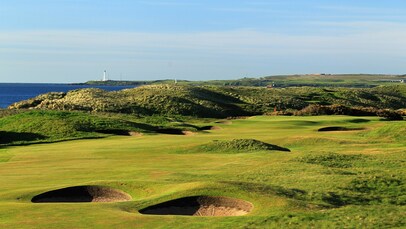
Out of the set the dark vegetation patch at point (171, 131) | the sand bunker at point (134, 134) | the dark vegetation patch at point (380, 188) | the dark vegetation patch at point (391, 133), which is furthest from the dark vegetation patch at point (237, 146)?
the dark vegetation patch at point (171, 131)

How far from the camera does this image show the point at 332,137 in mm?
50406

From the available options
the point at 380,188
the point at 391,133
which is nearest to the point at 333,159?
the point at 380,188

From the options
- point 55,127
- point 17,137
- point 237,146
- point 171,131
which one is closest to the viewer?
point 237,146

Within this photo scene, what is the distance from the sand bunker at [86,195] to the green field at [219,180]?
430 mm

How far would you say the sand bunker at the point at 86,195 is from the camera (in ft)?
84.8

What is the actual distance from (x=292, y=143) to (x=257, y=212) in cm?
2525

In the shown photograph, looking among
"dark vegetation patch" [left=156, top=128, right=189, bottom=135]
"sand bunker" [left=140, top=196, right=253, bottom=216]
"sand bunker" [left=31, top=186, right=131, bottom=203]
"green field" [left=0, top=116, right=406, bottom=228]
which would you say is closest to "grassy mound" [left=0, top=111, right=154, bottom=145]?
"dark vegetation patch" [left=156, top=128, right=189, bottom=135]

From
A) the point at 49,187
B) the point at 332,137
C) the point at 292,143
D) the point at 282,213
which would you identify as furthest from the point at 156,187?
the point at 332,137

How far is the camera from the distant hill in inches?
3568

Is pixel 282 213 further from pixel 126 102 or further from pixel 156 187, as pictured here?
pixel 126 102

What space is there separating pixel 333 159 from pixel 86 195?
15.4 metres

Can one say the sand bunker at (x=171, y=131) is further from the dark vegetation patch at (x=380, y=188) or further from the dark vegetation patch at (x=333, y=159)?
the dark vegetation patch at (x=380, y=188)

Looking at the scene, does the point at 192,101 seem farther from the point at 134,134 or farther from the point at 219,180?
the point at 219,180

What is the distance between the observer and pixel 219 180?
27.9m
